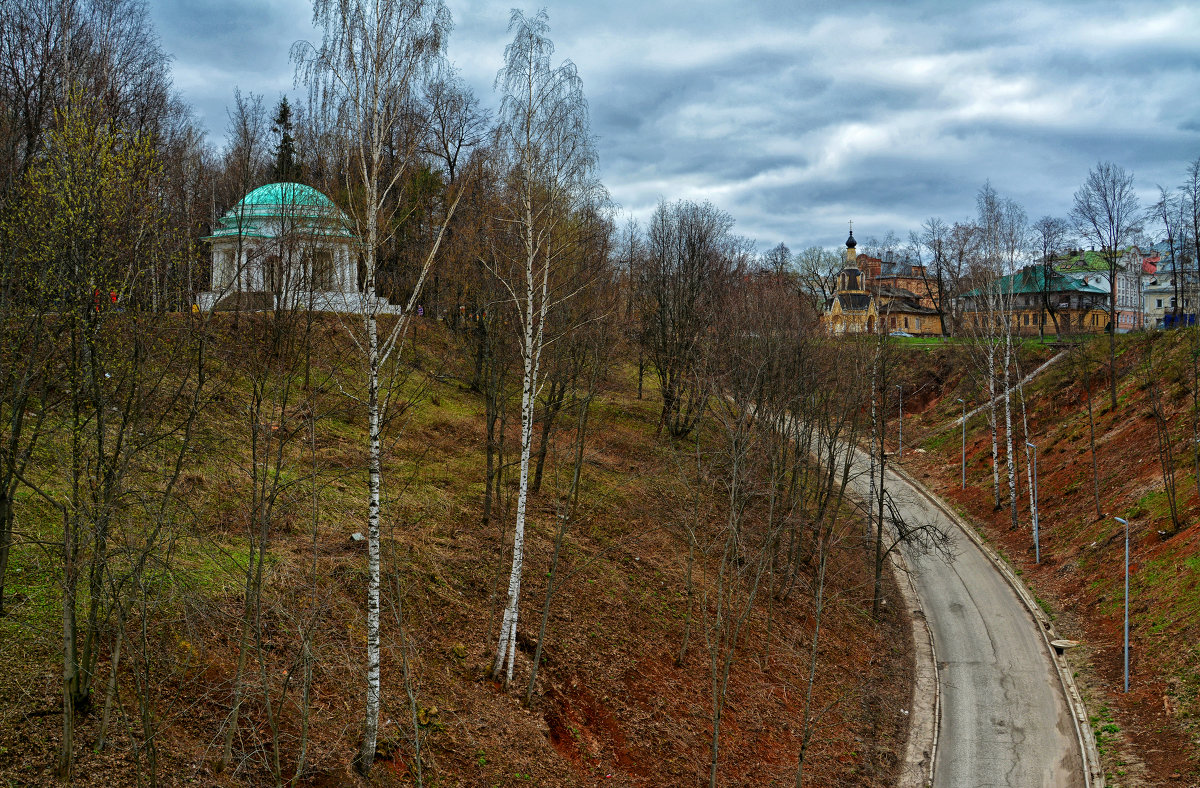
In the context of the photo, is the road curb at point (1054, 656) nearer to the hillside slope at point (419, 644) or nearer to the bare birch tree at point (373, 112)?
the hillside slope at point (419, 644)

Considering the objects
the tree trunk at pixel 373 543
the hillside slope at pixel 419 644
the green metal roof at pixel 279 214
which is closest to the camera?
the hillside slope at pixel 419 644

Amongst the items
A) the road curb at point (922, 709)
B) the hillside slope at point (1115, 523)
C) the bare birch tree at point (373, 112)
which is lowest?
the road curb at point (922, 709)

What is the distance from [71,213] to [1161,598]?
30.8 metres

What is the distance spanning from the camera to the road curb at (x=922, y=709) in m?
19.6

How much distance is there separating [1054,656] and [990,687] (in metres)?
3.54

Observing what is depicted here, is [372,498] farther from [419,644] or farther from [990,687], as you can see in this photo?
[990,687]

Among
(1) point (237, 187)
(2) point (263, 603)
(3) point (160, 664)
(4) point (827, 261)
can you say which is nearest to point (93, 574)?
(3) point (160, 664)

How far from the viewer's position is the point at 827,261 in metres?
94.5

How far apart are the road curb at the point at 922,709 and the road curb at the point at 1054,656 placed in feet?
11.4

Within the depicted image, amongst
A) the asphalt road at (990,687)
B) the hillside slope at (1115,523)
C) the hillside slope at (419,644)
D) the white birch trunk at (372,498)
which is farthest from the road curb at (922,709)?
the white birch trunk at (372,498)

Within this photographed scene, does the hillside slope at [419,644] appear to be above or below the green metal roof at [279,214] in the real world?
below

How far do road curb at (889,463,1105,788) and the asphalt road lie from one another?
0.57 feet

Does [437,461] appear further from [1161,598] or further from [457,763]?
[1161,598]

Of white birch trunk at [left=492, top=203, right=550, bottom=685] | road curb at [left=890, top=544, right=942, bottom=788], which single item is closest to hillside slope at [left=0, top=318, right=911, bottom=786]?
road curb at [left=890, top=544, right=942, bottom=788]
